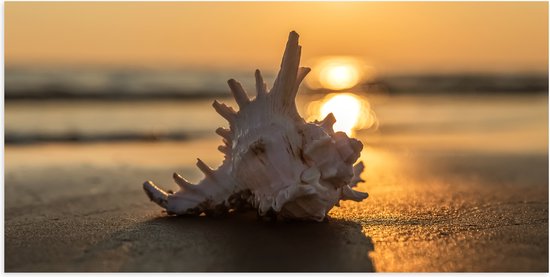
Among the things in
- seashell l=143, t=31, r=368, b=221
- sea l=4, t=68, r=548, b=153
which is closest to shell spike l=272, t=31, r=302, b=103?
seashell l=143, t=31, r=368, b=221

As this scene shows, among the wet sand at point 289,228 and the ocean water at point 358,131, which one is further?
the ocean water at point 358,131

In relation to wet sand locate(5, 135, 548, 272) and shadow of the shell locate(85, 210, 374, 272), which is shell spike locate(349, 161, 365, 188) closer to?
wet sand locate(5, 135, 548, 272)

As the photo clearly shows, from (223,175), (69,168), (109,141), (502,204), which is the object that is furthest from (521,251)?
(109,141)

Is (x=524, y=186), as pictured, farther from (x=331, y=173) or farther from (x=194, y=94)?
(x=194, y=94)

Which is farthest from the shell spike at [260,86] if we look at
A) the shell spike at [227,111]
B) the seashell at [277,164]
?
the shell spike at [227,111]

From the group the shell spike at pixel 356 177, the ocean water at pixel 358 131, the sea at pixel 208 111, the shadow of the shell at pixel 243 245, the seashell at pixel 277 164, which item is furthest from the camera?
the sea at pixel 208 111

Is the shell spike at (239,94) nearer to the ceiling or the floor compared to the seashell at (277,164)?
nearer to the ceiling

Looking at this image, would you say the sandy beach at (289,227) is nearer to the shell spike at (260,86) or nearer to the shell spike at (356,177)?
the shell spike at (356,177)

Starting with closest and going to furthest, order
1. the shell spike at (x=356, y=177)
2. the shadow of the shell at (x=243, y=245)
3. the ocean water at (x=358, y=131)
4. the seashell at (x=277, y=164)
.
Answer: the shadow of the shell at (x=243, y=245) < the seashell at (x=277, y=164) < the shell spike at (x=356, y=177) < the ocean water at (x=358, y=131)
